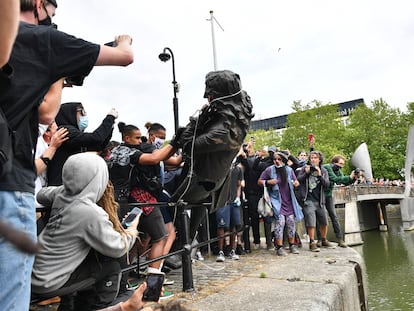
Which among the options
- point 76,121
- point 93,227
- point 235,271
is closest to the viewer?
point 93,227

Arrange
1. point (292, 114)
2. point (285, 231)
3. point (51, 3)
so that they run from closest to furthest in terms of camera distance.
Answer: point (51, 3), point (285, 231), point (292, 114)

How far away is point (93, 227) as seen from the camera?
2.00m

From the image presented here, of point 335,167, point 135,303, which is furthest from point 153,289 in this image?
point 335,167

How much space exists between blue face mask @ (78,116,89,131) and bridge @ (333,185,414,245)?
742 inches

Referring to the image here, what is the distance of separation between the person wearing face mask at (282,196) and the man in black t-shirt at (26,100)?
15.6 feet

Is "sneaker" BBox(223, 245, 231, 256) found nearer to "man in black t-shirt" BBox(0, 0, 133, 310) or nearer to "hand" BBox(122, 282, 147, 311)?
"hand" BBox(122, 282, 147, 311)

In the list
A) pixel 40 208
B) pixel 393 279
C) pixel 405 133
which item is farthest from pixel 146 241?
pixel 405 133

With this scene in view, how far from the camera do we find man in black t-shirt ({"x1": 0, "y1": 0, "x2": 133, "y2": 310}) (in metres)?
1.21

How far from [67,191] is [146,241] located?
213 cm

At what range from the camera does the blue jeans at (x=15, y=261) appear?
3.89 ft

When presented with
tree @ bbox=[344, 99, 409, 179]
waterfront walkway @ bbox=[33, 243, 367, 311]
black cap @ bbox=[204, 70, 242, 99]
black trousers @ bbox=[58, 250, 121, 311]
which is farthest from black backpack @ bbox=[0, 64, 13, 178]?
tree @ bbox=[344, 99, 409, 179]

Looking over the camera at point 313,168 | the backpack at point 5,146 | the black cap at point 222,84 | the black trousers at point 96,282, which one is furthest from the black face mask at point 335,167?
the backpack at point 5,146

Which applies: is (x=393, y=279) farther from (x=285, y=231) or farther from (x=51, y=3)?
(x=51, y=3)

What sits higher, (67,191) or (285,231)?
(67,191)
